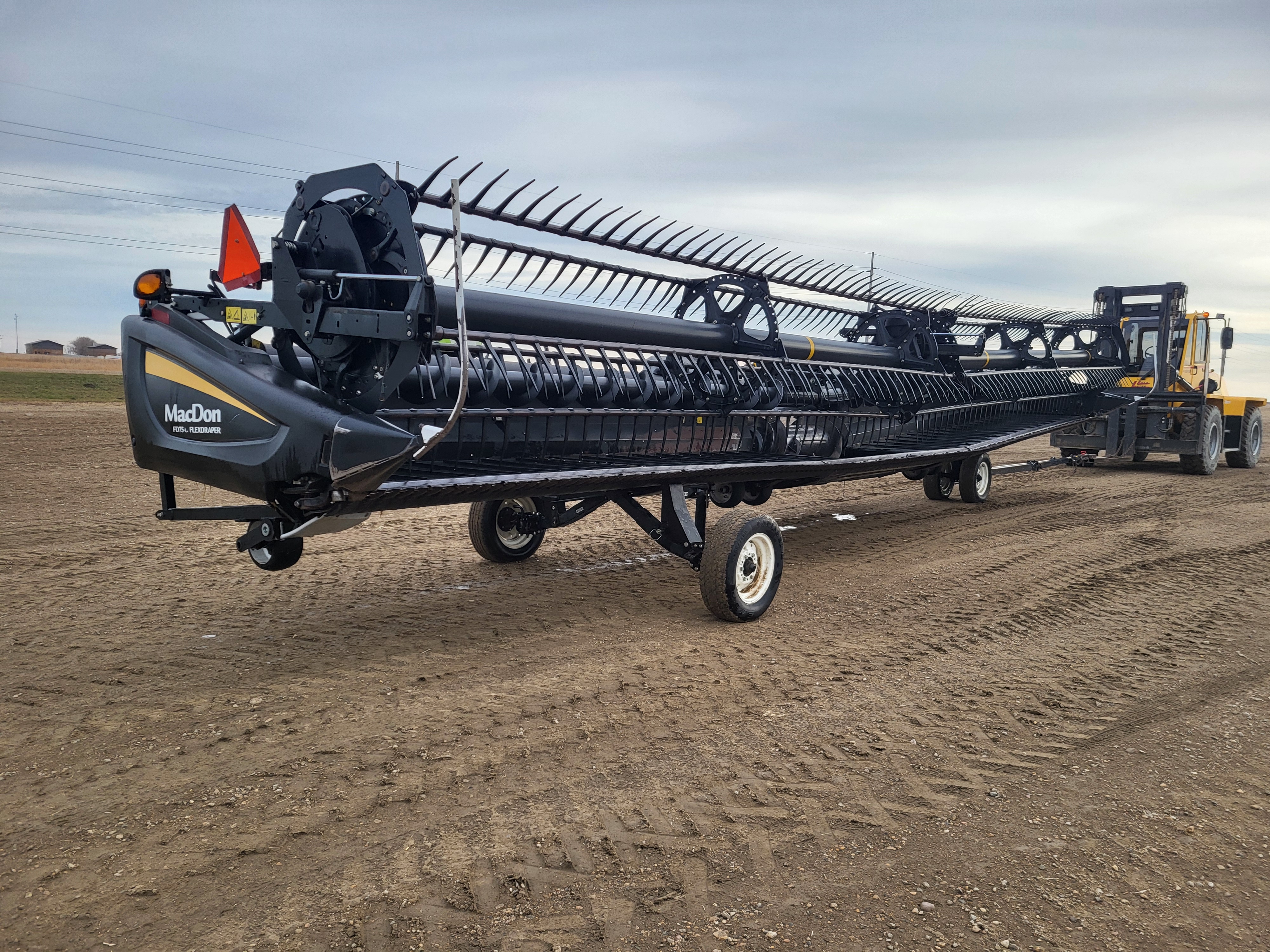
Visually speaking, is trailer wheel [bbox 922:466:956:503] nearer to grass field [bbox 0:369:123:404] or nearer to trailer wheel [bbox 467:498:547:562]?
trailer wheel [bbox 467:498:547:562]

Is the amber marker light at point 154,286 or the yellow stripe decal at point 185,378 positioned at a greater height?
the amber marker light at point 154,286

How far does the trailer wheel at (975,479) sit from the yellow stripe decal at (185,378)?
9.16 m

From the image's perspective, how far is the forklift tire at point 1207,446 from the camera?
583 inches

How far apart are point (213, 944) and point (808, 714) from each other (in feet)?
8.92

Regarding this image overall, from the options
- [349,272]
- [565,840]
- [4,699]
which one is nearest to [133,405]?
[349,272]

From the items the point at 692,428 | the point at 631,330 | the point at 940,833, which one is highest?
the point at 631,330

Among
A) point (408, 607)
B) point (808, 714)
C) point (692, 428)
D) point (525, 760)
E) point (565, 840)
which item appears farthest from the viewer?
point (692, 428)

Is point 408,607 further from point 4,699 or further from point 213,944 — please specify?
point 213,944

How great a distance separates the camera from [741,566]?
590cm

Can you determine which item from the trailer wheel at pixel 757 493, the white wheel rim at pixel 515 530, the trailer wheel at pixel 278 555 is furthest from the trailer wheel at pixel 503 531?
the trailer wheel at pixel 278 555

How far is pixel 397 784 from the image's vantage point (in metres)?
3.48

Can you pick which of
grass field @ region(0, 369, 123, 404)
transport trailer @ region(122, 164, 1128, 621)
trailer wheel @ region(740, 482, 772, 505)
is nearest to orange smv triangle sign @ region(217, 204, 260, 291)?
transport trailer @ region(122, 164, 1128, 621)

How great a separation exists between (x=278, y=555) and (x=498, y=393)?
5.38 ft

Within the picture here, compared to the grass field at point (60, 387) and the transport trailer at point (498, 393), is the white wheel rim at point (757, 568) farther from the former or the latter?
the grass field at point (60, 387)
